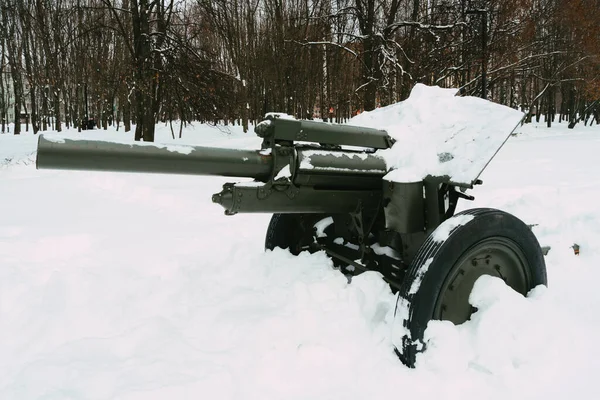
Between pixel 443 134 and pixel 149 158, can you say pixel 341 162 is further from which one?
pixel 149 158

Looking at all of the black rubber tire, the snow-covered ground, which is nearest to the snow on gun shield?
the snow-covered ground

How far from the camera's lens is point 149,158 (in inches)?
83.6

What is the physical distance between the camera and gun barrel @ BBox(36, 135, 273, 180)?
191cm

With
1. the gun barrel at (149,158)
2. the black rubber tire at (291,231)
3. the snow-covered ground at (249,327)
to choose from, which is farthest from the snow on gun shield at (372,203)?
the black rubber tire at (291,231)

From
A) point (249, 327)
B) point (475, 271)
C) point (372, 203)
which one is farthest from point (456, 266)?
point (249, 327)

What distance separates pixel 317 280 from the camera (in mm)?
3061

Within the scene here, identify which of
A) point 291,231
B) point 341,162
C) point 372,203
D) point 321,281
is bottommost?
point 321,281

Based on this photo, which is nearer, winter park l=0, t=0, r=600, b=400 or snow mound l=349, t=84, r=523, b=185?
winter park l=0, t=0, r=600, b=400

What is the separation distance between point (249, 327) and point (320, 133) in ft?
4.00

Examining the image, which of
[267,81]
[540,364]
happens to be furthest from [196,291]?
[267,81]

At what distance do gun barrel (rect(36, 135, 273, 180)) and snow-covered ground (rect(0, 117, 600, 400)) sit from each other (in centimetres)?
95

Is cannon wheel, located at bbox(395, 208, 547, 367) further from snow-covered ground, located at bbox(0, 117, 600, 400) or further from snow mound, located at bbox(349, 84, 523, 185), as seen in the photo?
snow mound, located at bbox(349, 84, 523, 185)

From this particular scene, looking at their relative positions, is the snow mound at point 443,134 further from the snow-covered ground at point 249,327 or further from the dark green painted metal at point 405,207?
the snow-covered ground at point 249,327

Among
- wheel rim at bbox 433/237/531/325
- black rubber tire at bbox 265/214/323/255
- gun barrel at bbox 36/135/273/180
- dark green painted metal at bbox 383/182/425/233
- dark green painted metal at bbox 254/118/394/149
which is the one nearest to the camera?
gun barrel at bbox 36/135/273/180
